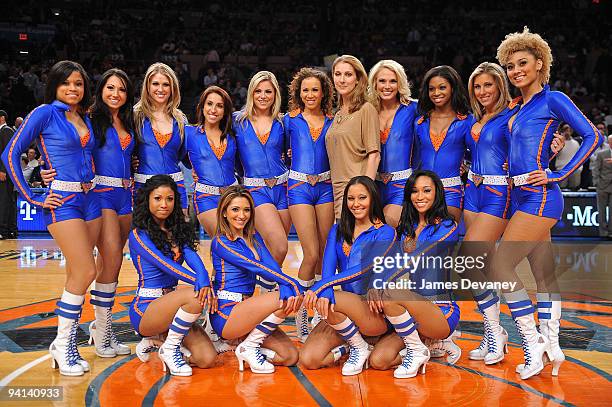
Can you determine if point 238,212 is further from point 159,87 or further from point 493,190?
point 493,190

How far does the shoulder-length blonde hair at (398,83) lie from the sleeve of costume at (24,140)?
2100mm

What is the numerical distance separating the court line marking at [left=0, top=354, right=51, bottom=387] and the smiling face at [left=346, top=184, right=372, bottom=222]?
2.06m

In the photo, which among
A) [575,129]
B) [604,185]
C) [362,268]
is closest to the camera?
[575,129]

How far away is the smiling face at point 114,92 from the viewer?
4.39 metres

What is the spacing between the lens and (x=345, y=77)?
15.5 ft

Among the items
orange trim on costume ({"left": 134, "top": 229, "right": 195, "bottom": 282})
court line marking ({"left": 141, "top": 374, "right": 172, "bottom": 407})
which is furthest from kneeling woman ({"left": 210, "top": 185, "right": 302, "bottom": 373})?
court line marking ({"left": 141, "top": 374, "right": 172, "bottom": 407})

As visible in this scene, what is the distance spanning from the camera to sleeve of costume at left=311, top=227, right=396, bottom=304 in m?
3.91

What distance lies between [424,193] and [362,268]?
0.57 meters

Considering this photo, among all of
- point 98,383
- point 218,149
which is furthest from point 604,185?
point 98,383

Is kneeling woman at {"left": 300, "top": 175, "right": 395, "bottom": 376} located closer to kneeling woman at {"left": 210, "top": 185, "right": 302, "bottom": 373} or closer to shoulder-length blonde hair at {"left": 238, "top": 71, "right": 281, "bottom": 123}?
kneeling woman at {"left": 210, "top": 185, "right": 302, "bottom": 373}

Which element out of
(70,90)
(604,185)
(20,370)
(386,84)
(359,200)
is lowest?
(20,370)

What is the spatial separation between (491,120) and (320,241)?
1.40m

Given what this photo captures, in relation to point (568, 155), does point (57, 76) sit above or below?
above

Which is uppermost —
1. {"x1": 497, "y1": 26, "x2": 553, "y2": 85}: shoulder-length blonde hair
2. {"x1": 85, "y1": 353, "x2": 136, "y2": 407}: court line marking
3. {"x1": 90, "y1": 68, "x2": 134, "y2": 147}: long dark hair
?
{"x1": 497, "y1": 26, "x2": 553, "y2": 85}: shoulder-length blonde hair
